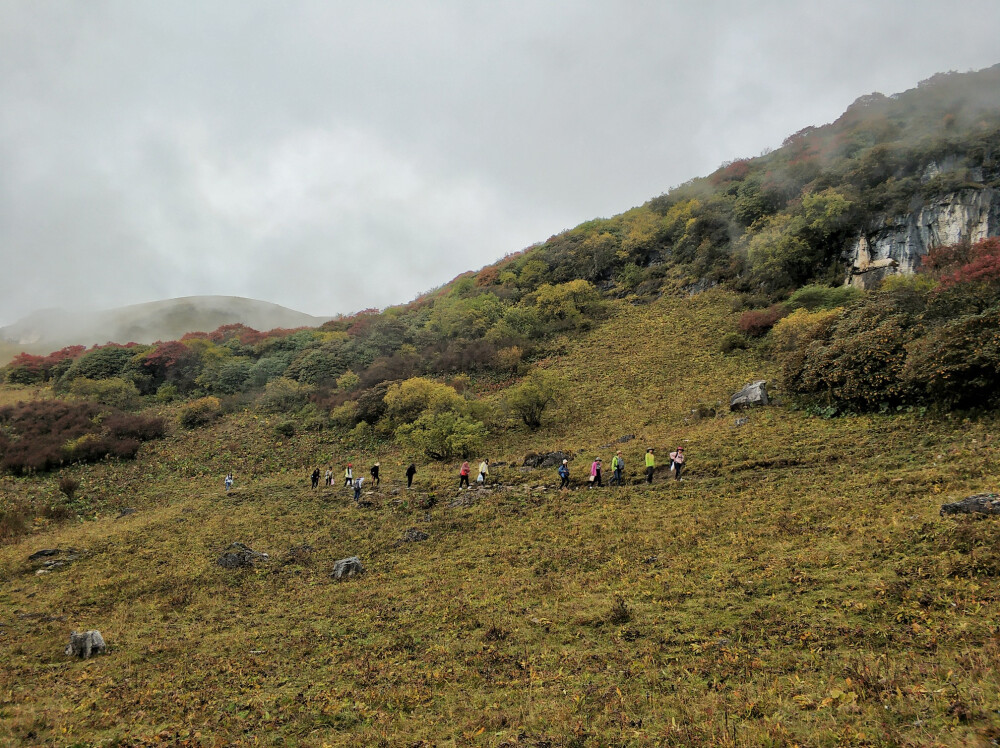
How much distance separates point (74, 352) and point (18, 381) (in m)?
7.19

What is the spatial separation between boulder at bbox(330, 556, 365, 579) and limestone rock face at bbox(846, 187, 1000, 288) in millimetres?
39356

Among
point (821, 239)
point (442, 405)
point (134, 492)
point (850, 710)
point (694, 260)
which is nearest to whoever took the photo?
point (850, 710)

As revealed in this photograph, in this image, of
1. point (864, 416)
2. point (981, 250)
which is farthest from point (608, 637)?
point (981, 250)

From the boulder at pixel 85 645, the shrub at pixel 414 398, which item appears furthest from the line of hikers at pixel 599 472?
the boulder at pixel 85 645

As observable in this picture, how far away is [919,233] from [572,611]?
40.8 m

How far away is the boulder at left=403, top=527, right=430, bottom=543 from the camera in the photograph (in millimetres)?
17239

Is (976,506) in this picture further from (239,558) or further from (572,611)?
(239,558)

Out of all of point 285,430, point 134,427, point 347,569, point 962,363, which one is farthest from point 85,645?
point 134,427

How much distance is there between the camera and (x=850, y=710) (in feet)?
17.3

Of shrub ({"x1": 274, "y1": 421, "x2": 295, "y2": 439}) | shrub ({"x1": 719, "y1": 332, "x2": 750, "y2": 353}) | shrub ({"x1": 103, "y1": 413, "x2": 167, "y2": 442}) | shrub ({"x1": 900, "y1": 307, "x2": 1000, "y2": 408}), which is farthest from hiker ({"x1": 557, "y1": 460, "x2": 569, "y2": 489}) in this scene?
shrub ({"x1": 103, "y1": 413, "x2": 167, "y2": 442})

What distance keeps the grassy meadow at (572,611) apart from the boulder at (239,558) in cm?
40

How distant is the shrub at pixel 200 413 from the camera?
44.7 metres

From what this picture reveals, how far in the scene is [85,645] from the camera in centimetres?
1120

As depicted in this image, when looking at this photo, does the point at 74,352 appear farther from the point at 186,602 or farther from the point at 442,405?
the point at 186,602
